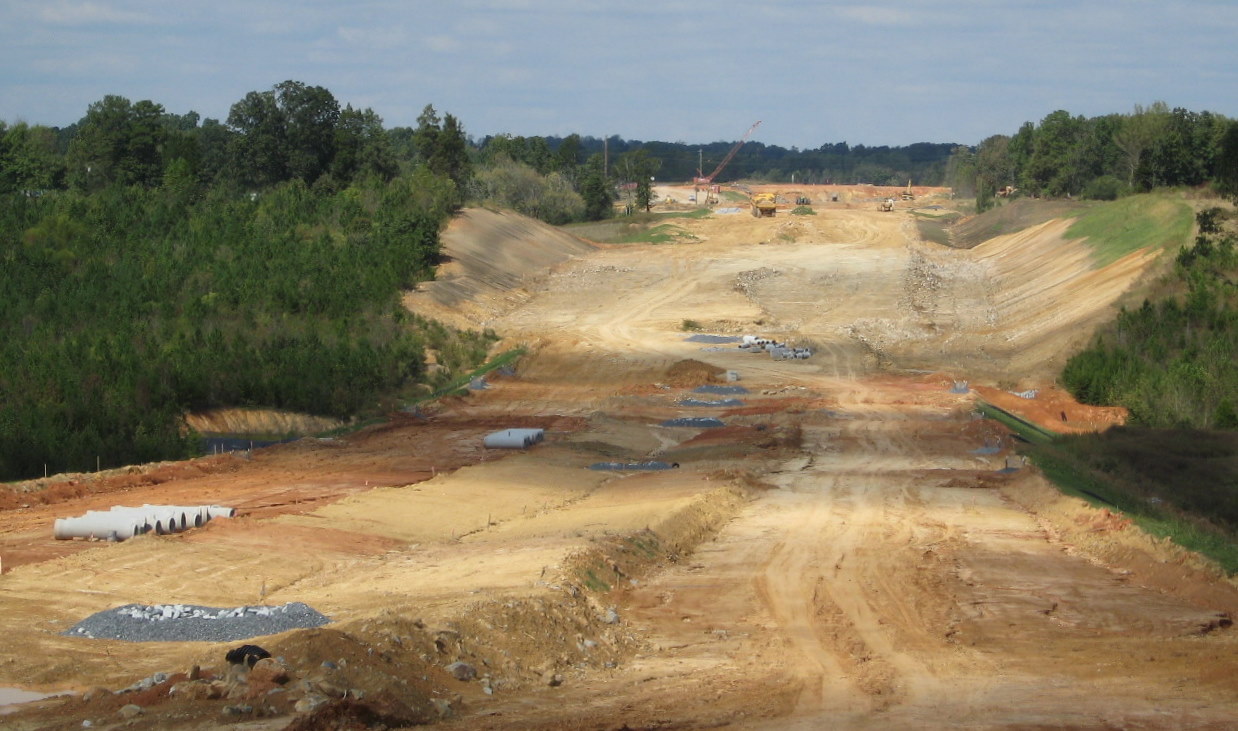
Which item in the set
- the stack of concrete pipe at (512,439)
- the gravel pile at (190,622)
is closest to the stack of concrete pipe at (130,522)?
the gravel pile at (190,622)

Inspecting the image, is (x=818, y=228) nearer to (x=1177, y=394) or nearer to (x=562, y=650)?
(x=1177, y=394)

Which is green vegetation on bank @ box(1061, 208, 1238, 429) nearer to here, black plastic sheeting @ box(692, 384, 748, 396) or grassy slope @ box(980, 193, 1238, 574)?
grassy slope @ box(980, 193, 1238, 574)

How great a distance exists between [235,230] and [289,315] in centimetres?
1624

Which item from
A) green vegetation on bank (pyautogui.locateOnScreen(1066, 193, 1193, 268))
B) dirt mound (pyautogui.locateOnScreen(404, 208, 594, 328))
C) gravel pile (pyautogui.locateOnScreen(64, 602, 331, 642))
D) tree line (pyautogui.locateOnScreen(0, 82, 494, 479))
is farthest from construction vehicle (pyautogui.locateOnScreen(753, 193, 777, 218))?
gravel pile (pyautogui.locateOnScreen(64, 602, 331, 642))

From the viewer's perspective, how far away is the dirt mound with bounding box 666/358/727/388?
1750 inches

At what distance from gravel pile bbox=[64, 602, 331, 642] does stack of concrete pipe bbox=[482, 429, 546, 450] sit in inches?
732

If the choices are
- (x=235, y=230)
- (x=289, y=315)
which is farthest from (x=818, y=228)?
(x=289, y=315)

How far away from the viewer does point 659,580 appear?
1894 cm

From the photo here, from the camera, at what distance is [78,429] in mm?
29750

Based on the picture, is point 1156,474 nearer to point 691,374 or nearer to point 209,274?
point 691,374

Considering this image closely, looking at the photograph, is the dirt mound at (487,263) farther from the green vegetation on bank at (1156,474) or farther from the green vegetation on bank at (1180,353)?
the green vegetation on bank at (1156,474)

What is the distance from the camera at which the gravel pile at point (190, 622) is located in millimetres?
13477

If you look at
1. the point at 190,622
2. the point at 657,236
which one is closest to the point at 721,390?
the point at 190,622

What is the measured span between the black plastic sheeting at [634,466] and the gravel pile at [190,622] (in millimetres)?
16489
